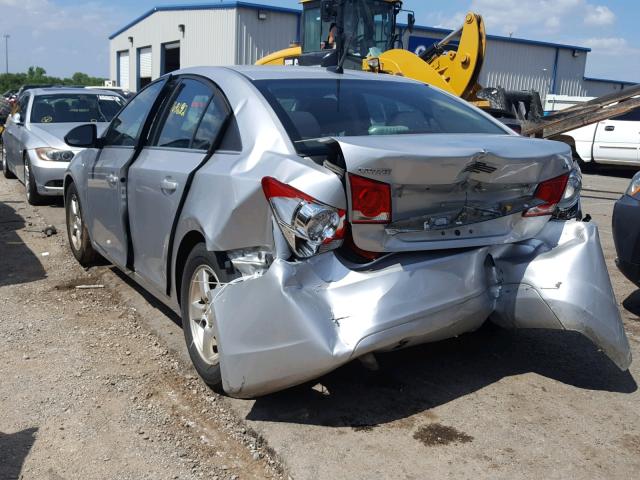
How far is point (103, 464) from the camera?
9.93 ft

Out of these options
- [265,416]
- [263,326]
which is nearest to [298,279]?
[263,326]

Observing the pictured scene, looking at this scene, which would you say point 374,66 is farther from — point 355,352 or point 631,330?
point 355,352

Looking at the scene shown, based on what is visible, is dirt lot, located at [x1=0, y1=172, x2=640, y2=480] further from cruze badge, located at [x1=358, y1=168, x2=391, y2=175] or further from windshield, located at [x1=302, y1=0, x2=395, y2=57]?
windshield, located at [x1=302, y1=0, x2=395, y2=57]

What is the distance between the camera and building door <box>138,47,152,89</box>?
36.8m

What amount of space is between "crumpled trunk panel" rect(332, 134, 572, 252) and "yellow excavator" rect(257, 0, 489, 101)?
26.9 feet

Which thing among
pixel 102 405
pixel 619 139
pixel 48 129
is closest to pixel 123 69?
pixel 619 139

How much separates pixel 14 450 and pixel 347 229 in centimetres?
184

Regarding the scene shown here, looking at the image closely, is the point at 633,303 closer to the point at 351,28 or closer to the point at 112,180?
the point at 112,180

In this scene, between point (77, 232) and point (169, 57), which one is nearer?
point (77, 232)

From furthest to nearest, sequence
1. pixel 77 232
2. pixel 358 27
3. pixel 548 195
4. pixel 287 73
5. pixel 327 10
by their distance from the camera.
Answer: pixel 358 27, pixel 327 10, pixel 77 232, pixel 287 73, pixel 548 195

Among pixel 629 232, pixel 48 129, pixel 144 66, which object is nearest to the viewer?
pixel 629 232

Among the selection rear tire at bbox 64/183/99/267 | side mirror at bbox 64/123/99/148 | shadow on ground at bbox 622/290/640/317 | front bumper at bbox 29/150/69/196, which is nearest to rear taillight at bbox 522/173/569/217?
shadow on ground at bbox 622/290/640/317

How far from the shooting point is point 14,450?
314cm

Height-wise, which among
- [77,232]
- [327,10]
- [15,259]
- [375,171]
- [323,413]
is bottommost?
[15,259]
